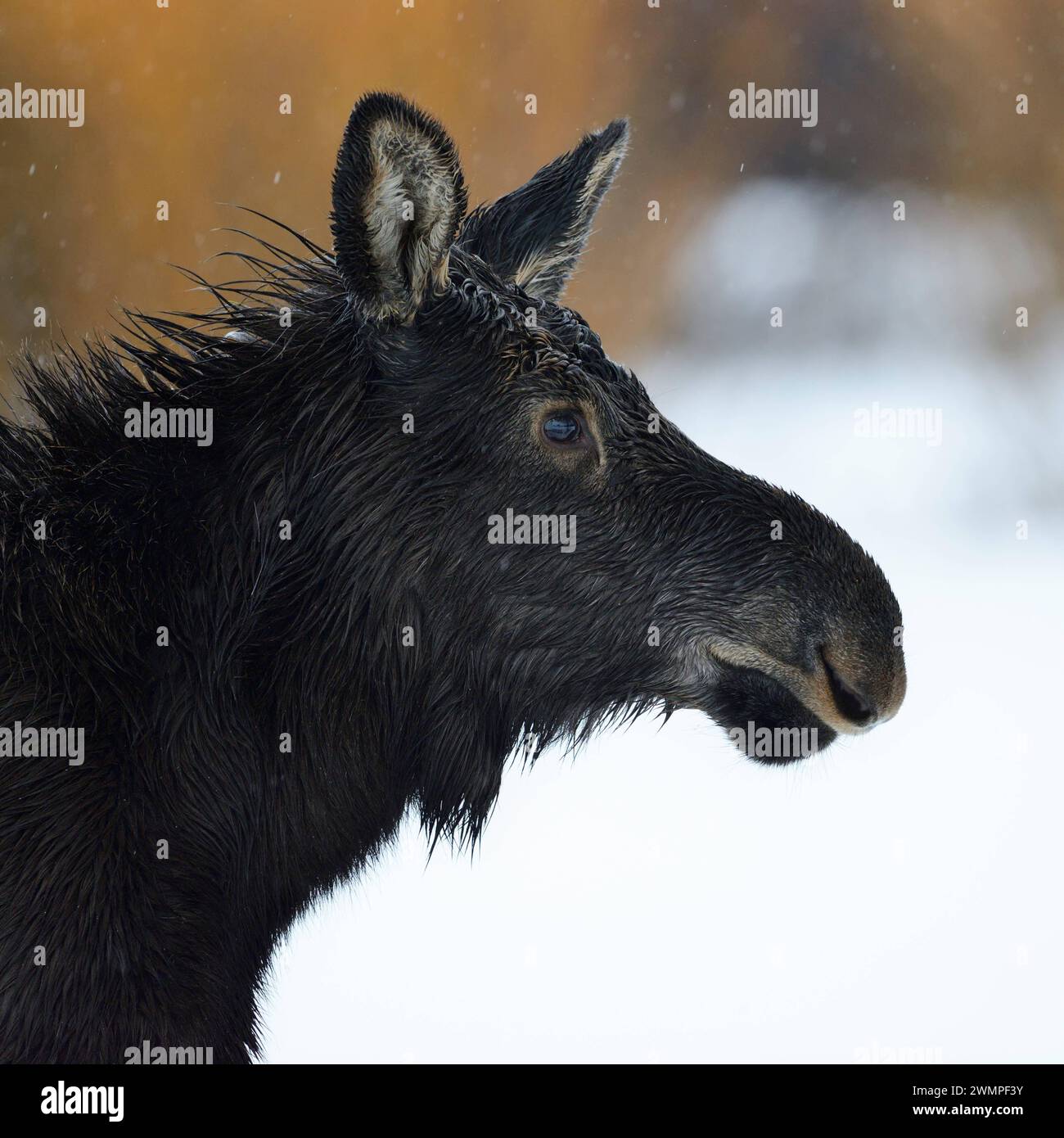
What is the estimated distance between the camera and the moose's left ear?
13.0 feet

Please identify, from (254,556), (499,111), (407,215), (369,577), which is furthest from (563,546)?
(499,111)

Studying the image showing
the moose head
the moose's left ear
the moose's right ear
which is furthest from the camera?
the moose's left ear

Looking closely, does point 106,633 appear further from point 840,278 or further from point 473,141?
point 840,278

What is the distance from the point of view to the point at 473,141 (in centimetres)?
1214

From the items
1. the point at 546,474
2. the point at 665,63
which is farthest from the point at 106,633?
the point at 665,63

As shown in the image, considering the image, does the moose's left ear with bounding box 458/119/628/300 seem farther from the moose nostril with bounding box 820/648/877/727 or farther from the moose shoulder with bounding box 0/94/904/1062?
the moose nostril with bounding box 820/648/877/727

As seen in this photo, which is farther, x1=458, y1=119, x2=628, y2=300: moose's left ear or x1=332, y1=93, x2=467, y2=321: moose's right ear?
x1=458, y1=119, x2=628, y2=300: moose's left ear

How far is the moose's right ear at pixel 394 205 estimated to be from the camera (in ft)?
10.1

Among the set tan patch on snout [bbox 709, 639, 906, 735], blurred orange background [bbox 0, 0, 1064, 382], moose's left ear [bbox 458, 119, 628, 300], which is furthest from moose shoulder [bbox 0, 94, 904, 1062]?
blurred orange background [bbox 0, 0, 1064, 382]

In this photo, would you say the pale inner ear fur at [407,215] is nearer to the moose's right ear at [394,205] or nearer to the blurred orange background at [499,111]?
the moose's right ear at [394,205]

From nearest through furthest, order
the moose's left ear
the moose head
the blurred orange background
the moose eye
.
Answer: the moose head < the moose eye < the moose's left ear < the blurred orange background

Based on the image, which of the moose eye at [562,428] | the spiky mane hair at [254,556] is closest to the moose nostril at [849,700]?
the spiky mane hair at [254,556]

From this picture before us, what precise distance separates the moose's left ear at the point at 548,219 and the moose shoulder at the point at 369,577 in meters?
0.45

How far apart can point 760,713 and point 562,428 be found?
Result: 896 millimetres
